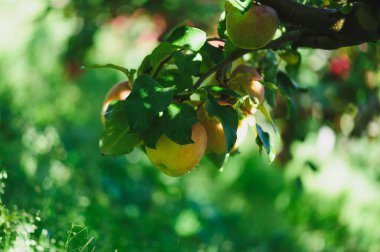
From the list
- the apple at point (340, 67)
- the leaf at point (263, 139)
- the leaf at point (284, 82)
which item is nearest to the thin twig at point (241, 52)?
the leaf at point (263, 139)

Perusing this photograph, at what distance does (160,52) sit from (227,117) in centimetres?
13

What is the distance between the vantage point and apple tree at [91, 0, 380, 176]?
71cm

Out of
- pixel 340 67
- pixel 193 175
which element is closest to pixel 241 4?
pixel 340 67

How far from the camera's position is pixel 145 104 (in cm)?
70

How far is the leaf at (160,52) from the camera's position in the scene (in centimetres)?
75

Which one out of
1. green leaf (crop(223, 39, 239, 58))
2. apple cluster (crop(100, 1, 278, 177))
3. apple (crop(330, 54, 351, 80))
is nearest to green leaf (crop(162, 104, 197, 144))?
apple cluster (crop(100, 1, 278, 177))

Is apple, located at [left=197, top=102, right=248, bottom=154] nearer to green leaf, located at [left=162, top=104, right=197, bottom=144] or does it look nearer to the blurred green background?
green leaf, located at [left=162, top=104, right=197, bottom=144]

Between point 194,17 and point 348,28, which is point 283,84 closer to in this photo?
point 348,28

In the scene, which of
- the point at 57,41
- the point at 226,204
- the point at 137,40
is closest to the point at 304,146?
the point at 226,204

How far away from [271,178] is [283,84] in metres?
1.64

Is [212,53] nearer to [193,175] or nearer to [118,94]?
[118,94]

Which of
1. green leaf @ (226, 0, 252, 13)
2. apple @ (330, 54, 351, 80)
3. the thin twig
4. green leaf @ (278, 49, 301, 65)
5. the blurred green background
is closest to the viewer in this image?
green leaf @ (226, 0, 252, 13)

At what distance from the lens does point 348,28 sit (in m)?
0.75

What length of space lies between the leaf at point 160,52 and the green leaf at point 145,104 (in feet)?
0.21
